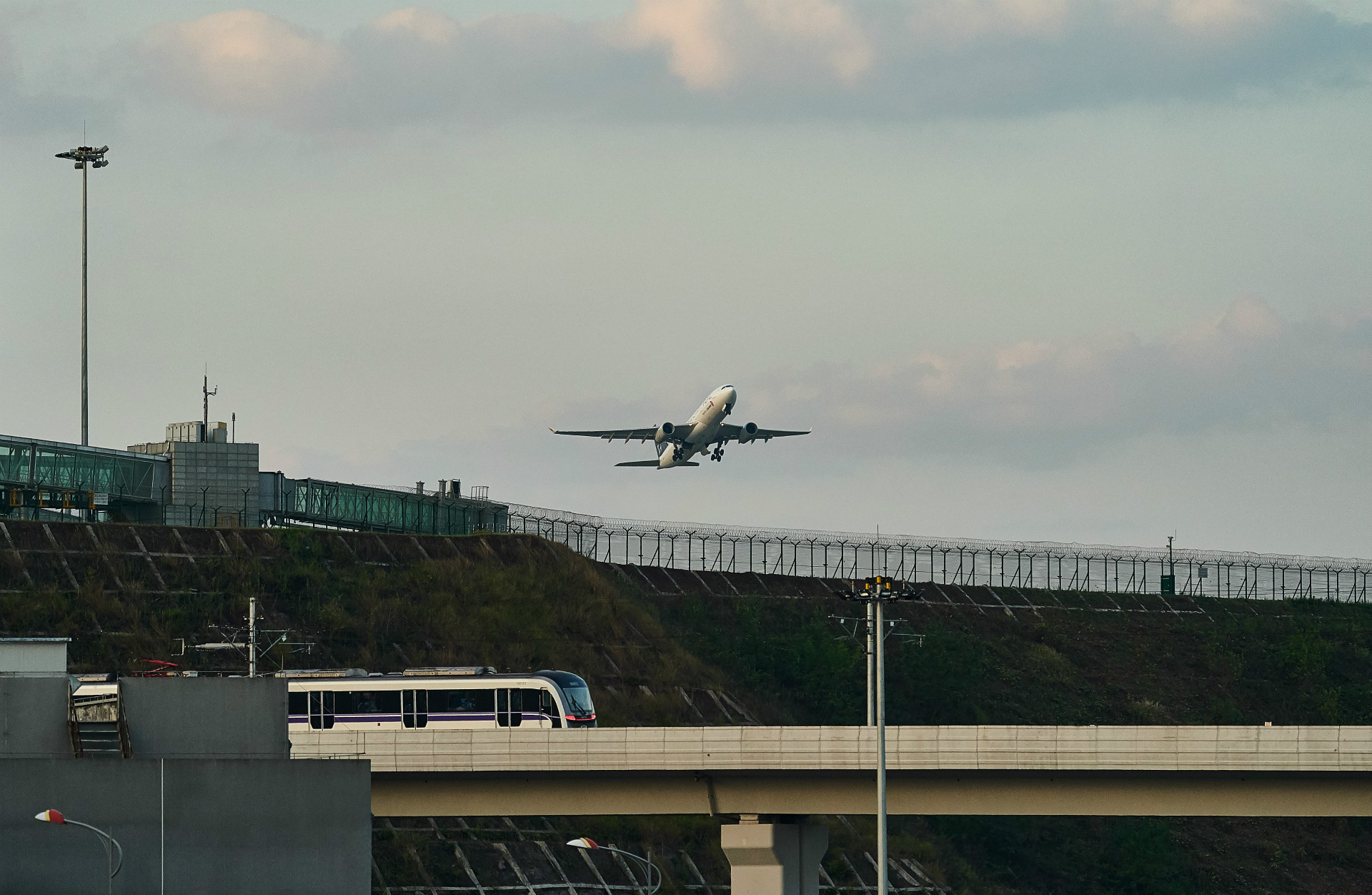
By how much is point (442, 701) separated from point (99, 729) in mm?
16719

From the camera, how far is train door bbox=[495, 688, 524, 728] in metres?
69.4

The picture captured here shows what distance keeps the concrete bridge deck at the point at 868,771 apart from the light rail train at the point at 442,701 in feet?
16.9

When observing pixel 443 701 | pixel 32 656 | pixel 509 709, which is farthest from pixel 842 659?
pixel 32 656

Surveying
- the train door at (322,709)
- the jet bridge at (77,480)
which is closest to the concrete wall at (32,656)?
the train door at (322,709)

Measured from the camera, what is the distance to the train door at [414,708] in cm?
7019

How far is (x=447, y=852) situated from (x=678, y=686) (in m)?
28.1

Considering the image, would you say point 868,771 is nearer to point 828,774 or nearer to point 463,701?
point 828,774

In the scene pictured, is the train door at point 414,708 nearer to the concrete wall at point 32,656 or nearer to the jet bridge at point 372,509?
the concrete wall at point 32,656

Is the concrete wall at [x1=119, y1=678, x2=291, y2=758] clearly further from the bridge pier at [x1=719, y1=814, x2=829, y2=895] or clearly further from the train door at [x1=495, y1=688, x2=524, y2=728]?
the bridge pier at [x1=719, y1=814, x2=829, y2=895]

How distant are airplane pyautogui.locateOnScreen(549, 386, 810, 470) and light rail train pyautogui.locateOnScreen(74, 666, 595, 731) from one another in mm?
28728

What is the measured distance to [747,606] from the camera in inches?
4904

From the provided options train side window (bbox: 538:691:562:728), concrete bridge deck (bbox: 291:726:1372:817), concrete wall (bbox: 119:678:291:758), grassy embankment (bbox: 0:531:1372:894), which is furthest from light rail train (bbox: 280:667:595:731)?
concrete wall (bbox: 119:678:291:758)

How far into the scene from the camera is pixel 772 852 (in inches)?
2426

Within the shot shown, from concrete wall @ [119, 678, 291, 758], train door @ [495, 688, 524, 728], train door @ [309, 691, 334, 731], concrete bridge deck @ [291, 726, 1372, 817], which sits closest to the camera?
concrete bridge deck @ [291, 726, 1372, 817]
